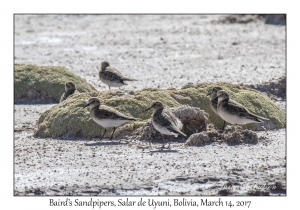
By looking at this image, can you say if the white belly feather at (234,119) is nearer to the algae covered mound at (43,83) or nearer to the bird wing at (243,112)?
the bird wing at (243,112)

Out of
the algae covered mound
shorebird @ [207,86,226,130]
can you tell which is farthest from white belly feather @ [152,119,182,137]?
the algae covered mound

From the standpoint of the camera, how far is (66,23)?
2895cm

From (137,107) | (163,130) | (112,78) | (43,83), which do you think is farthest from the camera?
(43,83)

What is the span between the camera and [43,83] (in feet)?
56.8

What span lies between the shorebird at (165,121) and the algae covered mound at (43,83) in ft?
15.3

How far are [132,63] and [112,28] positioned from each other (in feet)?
21.7

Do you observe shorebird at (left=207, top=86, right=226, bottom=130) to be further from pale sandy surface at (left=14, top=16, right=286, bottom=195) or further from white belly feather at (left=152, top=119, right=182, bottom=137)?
white belly feather at (left=152, top=119, right=182, bottom=137)

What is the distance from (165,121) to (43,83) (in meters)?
6.00

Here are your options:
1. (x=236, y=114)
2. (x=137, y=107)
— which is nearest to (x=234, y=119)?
(x=236, y=114)

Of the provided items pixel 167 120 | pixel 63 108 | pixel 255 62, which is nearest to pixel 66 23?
pixel 255 62

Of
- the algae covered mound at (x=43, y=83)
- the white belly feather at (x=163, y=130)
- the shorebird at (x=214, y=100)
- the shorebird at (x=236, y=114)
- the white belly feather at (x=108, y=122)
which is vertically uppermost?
the algae covered mound at (x=43, y=83)

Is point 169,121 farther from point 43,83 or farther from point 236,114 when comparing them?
point 43,83

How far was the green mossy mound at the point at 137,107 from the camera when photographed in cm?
1308

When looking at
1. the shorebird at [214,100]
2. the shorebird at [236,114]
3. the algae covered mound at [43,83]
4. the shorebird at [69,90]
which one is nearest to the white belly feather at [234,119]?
the shorebird at [236,114]
